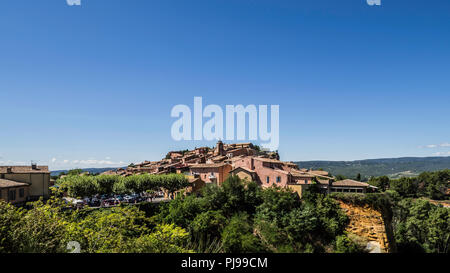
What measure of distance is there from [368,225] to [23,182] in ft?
138

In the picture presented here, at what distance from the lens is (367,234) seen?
27812mm

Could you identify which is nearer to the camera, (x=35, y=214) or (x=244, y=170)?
(x=35, y=214)

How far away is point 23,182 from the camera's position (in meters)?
29.0

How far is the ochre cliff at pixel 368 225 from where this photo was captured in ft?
89.8

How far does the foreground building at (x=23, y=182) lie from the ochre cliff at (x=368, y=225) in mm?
38613

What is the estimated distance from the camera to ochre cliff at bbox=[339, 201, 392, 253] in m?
27.4

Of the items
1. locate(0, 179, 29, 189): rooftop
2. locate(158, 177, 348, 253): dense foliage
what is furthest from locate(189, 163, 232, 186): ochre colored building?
locate(0, 179, 29, 189): rooftop

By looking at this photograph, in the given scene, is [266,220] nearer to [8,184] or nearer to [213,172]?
[213,172]

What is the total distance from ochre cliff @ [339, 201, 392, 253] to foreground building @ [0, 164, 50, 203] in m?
38.6

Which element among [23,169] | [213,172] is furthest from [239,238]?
[23,169]

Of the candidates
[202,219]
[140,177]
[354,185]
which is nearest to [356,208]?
[354,185]
